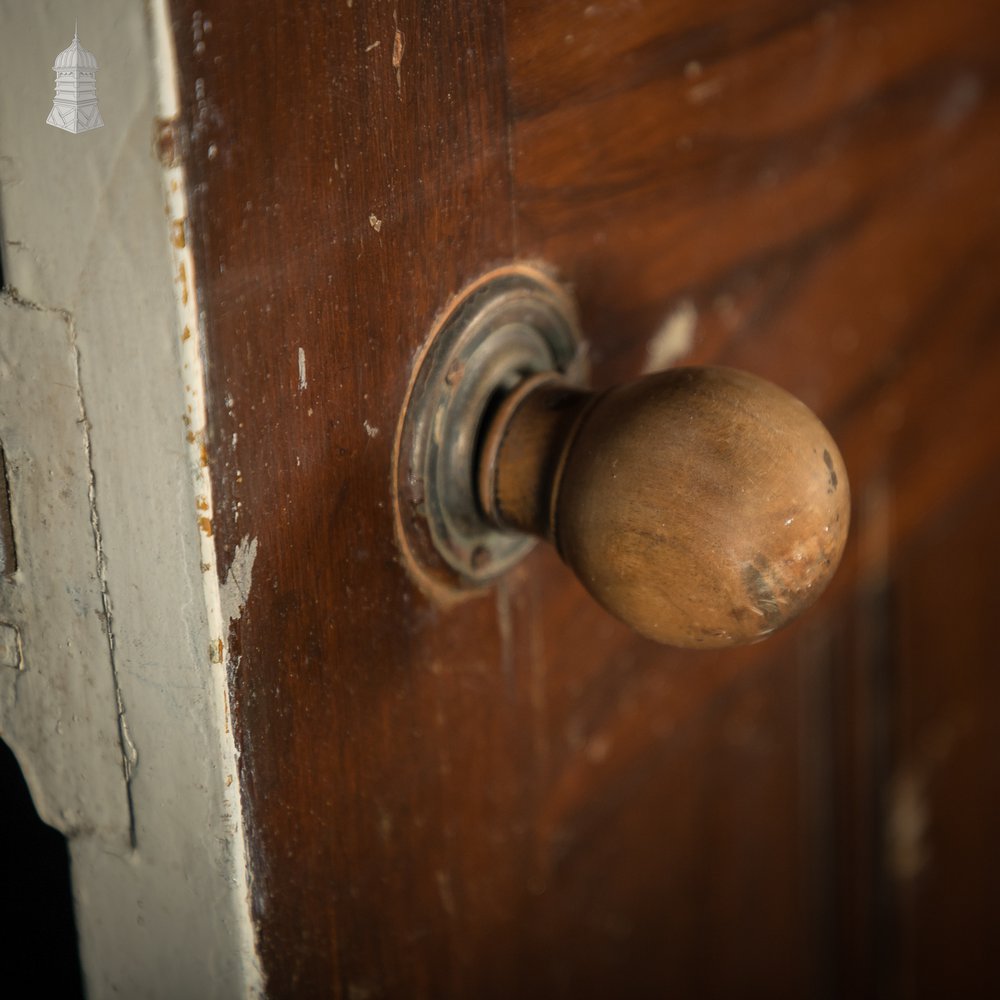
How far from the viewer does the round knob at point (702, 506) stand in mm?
266

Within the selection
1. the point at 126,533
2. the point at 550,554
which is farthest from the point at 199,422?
the point at 550,554

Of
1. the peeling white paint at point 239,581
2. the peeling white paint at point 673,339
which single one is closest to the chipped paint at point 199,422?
the peeling white paint at point 239,581

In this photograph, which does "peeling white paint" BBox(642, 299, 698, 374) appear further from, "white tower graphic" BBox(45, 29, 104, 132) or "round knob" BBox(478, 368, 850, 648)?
"white tower graphic" BBox(45, 29, 104, 132)

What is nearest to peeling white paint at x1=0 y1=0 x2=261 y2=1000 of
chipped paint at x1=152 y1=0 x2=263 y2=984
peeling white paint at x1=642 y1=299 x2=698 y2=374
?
chipped paint at x1=152 y1=0 x2=263 y2=984

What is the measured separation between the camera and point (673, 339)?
0.42m

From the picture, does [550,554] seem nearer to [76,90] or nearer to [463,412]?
[463,412]

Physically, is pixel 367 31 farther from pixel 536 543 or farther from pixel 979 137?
pixel 979 137

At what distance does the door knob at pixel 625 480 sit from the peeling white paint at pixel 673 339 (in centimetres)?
8

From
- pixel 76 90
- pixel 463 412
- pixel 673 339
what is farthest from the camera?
pixel 673 339

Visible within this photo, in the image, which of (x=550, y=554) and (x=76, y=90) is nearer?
(x=76, y=90)

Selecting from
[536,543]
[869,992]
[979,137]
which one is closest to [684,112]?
[536,543]

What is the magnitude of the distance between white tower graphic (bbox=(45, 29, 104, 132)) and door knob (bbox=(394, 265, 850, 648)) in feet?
0.35

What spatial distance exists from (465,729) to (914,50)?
39 centimetres

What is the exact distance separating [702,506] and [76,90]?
164mm
